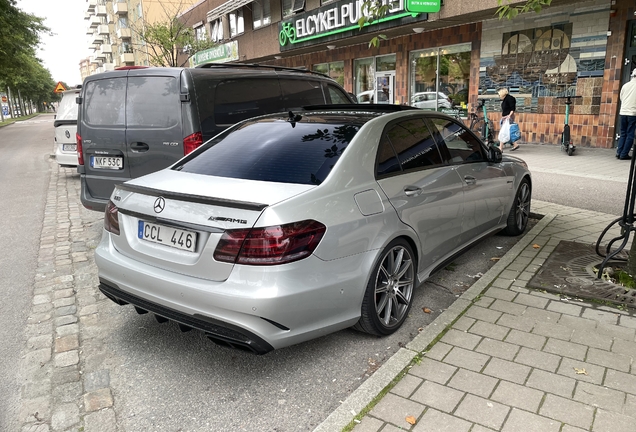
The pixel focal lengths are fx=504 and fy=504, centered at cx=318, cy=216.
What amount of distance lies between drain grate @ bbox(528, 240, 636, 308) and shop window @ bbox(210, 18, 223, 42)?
30268 mm

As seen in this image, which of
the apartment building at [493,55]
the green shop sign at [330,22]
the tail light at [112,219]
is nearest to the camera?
the tail light at [112,219]

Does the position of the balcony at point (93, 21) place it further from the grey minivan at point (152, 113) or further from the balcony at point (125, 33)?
the grey minivan at point (152, 113)

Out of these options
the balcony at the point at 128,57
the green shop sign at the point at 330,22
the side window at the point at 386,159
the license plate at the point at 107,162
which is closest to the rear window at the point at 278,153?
the side window at the point at 386,159

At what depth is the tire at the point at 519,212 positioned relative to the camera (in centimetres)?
565

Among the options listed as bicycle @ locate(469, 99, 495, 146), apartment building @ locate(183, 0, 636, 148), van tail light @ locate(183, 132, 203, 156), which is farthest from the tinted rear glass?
bicycle @ locate(469, 99, 495, 146)

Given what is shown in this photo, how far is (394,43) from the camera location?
62.3ft

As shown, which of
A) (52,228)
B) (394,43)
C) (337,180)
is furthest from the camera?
(394,43)

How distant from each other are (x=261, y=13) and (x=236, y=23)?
9.89 ft

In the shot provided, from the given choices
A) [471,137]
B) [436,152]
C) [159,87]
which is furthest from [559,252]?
[159,87]

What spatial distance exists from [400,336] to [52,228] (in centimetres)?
543

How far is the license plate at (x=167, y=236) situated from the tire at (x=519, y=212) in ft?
12.9

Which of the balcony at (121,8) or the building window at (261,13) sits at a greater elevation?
the balcony at (121,8)

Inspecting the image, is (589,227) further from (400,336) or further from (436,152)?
(400,336)

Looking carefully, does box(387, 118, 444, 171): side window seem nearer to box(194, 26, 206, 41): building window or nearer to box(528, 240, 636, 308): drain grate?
box(528, 240, 636, 308): drain grate
